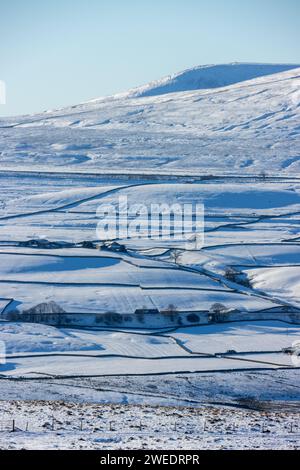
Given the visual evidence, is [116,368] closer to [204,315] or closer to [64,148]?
[204,315]

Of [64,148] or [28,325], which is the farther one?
[64,148]

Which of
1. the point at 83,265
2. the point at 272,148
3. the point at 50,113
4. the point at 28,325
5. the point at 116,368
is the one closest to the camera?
the point at 116,368

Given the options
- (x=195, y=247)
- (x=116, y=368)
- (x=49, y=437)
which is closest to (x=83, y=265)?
(x=195, y=247)

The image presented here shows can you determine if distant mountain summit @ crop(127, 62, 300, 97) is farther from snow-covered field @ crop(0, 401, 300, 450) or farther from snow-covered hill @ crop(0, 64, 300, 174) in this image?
snow-covered field @ crop(0, 401, 300, 450)

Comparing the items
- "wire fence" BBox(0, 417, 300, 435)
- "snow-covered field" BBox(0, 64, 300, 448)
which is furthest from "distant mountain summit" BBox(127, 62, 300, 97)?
"wire fence" BBox(0, 417, 300, 435)

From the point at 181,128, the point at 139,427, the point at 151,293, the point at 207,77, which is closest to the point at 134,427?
the point at 139,427

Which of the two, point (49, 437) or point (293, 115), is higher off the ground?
point (293, 115)

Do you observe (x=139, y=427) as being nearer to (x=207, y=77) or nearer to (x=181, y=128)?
(x=181, y=128)

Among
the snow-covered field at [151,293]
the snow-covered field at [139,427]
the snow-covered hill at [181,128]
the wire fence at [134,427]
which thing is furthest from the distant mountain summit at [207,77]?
the wire fence at [134,427]
